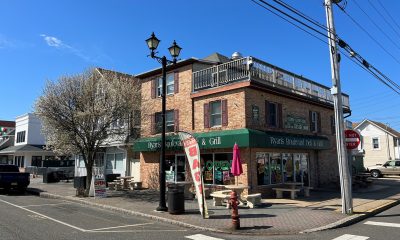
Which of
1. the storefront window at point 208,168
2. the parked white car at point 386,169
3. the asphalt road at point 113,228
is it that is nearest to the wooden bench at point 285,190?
the storefront window at point 208,168

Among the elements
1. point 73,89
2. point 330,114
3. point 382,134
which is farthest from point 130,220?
point 382,134

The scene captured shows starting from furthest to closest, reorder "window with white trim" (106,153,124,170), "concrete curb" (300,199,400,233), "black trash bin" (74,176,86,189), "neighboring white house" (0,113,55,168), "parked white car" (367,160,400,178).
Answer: "neighboring white house" (0,113,55,168)
"parked white car" (367,160,400,178)
"window with white trim" (106,153,124,170)
"black trash bin" (74,176,86,189)
"concrete curb" (300,199,400,233)

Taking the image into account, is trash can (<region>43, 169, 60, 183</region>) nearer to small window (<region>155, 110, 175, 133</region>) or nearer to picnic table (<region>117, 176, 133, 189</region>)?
picnic table (<region>117, 176, 133, 189</region>)

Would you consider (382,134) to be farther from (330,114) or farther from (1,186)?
(1,186)

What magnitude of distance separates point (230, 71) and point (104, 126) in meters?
7.04

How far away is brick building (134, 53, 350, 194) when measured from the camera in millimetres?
17500

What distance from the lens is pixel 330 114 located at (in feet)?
82.4

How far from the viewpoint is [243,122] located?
17312 millimetres

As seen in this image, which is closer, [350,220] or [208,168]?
[350,220]

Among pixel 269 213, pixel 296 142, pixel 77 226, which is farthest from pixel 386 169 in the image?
pixel 77 226

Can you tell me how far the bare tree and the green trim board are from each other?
229cm

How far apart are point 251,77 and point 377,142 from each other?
3947 centimetres

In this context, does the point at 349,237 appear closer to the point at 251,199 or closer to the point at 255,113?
the point at 251,199

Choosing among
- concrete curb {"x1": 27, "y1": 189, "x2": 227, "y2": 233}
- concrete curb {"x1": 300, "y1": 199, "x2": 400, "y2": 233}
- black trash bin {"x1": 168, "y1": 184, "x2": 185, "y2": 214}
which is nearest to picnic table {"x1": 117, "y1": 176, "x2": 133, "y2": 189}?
concrete curb {"x1": 27, "y1": 189, "x2": 227, "y2": 233}
